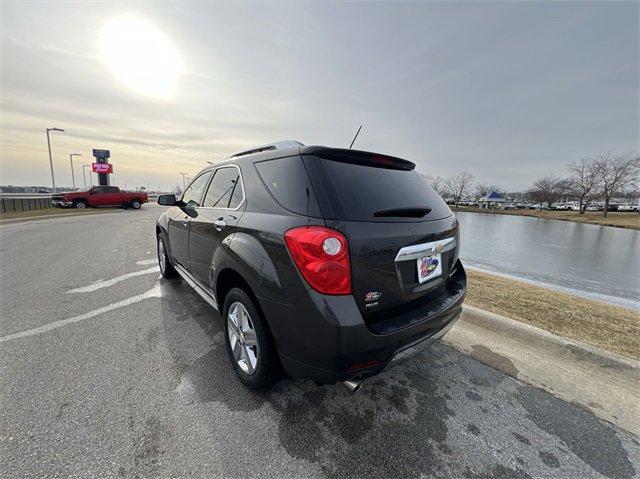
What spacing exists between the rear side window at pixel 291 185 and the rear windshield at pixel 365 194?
0.18 ft

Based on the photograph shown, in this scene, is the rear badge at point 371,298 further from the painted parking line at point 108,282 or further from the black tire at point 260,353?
the painted parking line at point 108,282

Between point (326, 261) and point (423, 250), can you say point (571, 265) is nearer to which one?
point (423, 250)

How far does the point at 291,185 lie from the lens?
2.01 metres

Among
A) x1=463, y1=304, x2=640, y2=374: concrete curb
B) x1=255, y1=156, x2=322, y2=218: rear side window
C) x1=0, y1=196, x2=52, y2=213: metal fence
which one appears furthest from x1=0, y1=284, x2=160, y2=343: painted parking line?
x1=0, y1=196, x2=52, y2=213: metal fence

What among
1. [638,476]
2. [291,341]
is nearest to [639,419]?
[638,476]

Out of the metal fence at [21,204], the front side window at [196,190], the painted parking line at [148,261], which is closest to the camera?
the front side window at [196,190]

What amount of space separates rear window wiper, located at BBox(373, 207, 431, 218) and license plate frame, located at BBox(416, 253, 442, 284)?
1.05 ft

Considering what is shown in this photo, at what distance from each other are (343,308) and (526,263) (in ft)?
32.2

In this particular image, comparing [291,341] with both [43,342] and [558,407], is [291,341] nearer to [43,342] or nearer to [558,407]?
[558,407]

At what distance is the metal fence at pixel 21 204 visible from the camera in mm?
20891

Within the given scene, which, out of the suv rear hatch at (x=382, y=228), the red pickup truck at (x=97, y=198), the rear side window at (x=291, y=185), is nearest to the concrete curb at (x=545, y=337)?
the suv rear hatch at (x=382, y=228)

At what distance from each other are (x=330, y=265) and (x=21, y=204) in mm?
31013

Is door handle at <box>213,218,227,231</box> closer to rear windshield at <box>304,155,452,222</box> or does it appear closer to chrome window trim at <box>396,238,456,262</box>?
rear windshield at <box>304,155,452,222</box>

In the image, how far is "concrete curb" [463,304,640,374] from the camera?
2.75 meters
